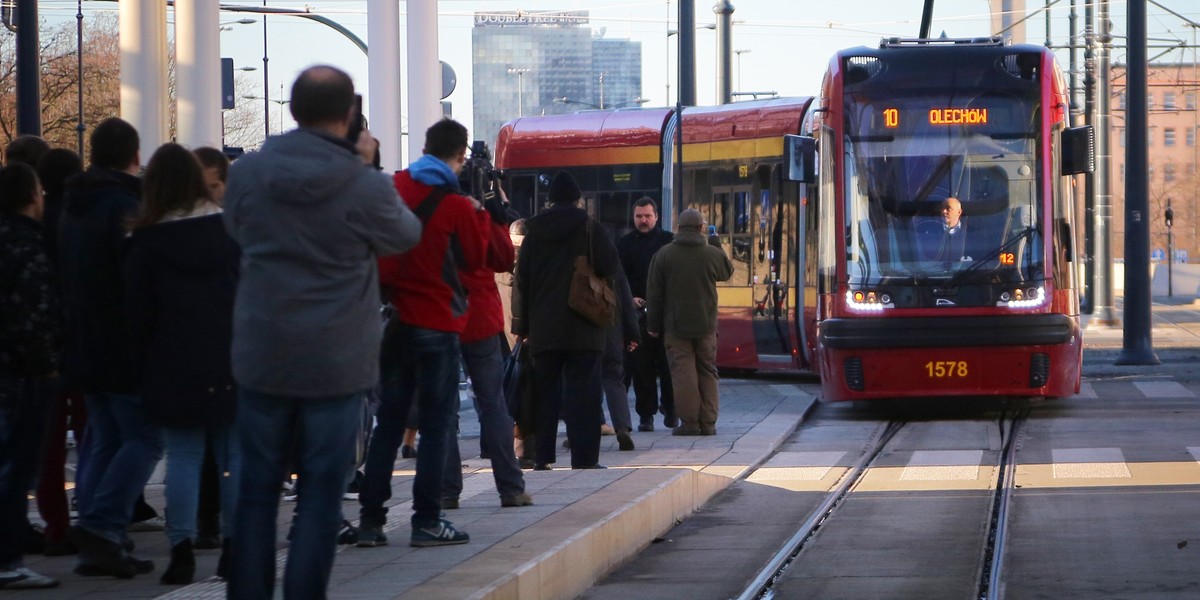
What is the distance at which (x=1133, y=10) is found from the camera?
72.8 feet

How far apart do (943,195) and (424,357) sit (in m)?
9.22

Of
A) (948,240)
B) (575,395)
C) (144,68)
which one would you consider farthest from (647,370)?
(144,68)

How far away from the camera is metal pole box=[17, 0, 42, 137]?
12987mm

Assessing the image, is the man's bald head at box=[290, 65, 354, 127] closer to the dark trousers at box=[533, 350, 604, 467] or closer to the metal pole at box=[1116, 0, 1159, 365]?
the dark trousers at box=[533, 350, 604, 467]

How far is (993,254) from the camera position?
1538 centimetres

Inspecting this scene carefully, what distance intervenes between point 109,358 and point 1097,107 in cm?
3290

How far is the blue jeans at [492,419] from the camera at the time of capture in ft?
27.1

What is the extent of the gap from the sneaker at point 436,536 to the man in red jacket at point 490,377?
3.59 ft

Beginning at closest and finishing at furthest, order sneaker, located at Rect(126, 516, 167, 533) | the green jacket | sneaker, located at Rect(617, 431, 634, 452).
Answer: sneaker, located at Rect(126, 516, 167, 533)
sneaker, located at Rect(617, 431, 634, 452)
the green jacket

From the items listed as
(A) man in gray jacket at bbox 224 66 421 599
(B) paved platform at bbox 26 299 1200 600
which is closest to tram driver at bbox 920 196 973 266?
(B) paved platform at bbox 26 299 1200 600

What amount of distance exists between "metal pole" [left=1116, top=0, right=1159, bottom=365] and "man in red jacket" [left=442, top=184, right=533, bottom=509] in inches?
606

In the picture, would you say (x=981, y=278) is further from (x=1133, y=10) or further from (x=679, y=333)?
(x=1133, y=10)

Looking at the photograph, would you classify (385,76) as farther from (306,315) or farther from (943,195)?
(306,315)

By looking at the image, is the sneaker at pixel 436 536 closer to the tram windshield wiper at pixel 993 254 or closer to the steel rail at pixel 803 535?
the steel rail at pixel 803 535
